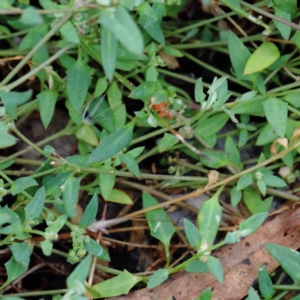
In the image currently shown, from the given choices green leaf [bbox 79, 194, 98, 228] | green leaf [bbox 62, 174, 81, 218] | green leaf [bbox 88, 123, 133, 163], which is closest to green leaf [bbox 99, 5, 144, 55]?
green leaf [bbox 88, 123, 133, 163]

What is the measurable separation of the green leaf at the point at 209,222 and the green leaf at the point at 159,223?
18cm

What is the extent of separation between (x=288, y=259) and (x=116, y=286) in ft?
1.89

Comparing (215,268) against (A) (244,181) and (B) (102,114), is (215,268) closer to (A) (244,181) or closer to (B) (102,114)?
(A) (244,181)

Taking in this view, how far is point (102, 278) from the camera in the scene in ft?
6.56

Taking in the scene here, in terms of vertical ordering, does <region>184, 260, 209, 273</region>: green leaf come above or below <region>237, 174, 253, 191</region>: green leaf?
below

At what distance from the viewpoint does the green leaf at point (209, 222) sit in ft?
5.65

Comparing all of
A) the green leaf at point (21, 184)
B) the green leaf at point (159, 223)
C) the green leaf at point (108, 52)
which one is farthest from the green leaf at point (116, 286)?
the green leaf at point (108, 52)

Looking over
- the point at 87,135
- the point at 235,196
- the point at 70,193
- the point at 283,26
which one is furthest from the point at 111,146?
the point at 283,26

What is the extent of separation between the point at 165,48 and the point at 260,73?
38 cm

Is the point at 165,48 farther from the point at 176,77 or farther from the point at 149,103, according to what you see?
the point at 149,103

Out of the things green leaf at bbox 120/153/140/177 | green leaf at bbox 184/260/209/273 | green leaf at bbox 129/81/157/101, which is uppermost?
green leaf at bbox 129/81/157/101

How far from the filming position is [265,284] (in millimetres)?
1757

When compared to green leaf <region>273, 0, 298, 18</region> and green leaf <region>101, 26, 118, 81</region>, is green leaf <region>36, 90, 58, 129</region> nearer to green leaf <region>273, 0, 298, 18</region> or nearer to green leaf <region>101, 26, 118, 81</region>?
green leaf <region>101, 26, 118, 81</region>

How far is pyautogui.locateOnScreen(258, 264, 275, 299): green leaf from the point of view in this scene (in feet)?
5.76
